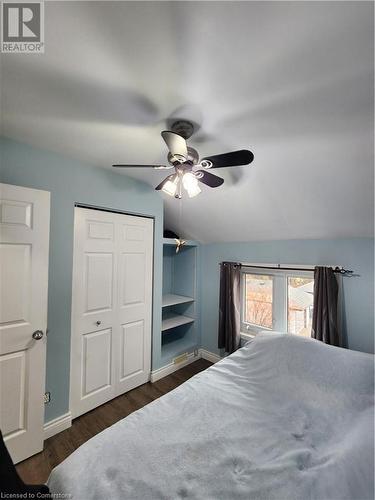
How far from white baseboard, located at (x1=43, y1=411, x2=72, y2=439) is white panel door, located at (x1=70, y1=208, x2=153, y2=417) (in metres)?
0.07

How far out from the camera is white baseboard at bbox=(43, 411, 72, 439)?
1.74 meters

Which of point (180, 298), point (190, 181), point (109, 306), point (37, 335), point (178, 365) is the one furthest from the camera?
point (180, 298)

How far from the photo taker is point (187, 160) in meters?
1.29

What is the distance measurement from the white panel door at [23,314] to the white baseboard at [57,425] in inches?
6.2

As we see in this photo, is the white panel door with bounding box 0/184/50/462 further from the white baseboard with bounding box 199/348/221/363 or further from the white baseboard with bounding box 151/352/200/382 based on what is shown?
the white baseboard with bounding box 199/348/221/363

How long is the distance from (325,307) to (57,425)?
8.79 feet

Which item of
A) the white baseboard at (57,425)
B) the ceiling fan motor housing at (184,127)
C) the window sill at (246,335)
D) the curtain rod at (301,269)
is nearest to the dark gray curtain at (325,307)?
the curtain rod at (301,269)

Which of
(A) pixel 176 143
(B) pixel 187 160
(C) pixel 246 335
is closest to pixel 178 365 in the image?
(C) pixel 246 335

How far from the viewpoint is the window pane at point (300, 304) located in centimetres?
233

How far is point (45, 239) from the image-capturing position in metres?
1.63

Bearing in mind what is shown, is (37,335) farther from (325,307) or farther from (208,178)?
(325,307)

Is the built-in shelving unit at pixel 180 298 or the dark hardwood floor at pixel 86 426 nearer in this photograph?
the dark hardwood floor at pixel 86 426

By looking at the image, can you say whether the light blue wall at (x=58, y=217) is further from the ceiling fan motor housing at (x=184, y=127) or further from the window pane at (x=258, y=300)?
the window pane at (x=258, y=300)

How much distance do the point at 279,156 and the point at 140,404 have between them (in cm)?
269
